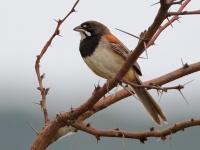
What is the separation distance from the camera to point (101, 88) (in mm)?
5094

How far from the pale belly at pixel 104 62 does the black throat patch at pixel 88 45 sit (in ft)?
0.23

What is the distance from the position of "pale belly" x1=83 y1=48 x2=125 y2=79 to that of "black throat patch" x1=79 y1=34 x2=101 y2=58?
0.23ft

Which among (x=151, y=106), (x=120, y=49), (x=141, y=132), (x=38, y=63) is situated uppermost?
(x=38, y=63)

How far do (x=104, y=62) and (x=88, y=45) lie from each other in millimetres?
381

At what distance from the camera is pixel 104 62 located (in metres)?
7.44

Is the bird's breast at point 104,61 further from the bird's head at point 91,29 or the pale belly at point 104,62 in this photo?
the bird's head at point 91,29

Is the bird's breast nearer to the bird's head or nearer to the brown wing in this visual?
the brown wing

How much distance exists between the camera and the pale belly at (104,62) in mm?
7370

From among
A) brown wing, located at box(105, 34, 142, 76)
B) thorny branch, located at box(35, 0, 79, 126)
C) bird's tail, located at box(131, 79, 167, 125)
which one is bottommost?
bird's tail, located at box(131, 79, 167, 125)

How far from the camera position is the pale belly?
24.2 ft

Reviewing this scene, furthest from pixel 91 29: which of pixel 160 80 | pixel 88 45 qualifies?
pixel 160 80

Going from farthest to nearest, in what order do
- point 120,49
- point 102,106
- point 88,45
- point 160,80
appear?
point 88,45 → point 120,49 → point 102,106 → point 160,80

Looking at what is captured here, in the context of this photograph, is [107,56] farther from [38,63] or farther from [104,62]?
[38,63]

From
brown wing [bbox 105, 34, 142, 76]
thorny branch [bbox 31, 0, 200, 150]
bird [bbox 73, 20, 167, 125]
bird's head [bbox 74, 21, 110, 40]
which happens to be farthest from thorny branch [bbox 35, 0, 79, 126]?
bird's head [bbox 74, 21, 110, 40]
